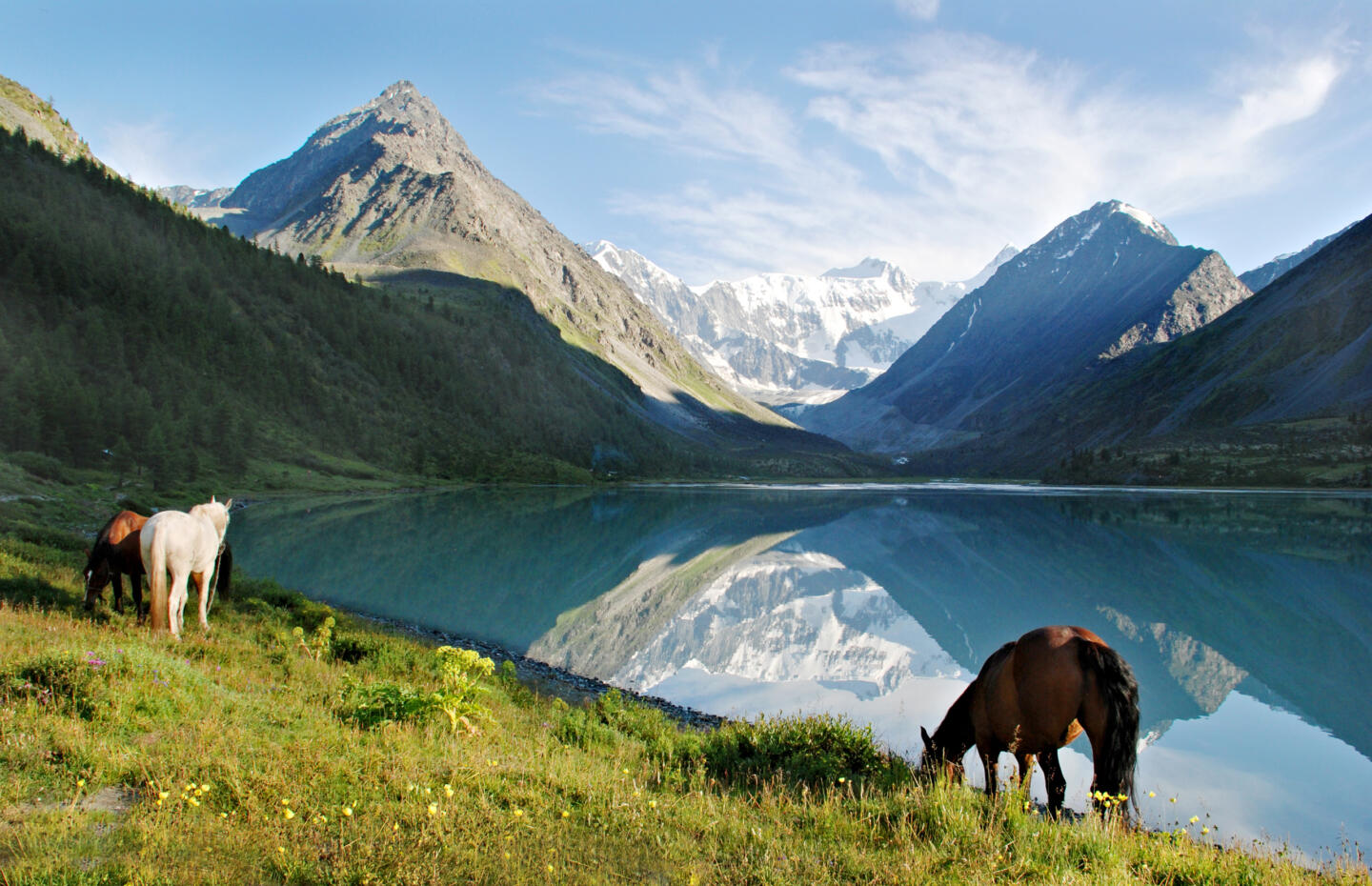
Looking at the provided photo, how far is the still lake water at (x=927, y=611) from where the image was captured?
60.0 feet

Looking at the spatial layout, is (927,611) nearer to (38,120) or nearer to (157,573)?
(157,573)

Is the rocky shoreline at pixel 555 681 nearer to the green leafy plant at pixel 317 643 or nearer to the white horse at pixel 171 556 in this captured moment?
the green leafy plant at pixel 317 643

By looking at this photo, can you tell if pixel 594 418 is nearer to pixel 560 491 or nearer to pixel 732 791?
pixel 560 491

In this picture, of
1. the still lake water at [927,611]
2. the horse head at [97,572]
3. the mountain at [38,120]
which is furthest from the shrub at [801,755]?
the mountain at [38,120]

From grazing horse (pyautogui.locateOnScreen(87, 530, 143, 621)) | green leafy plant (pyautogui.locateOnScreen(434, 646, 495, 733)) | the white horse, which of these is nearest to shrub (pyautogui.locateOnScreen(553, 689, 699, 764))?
green leafy plant (pyautogui.locateOnScreen(434, 646, 495, 733))

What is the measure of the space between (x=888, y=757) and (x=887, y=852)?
6.04 meters

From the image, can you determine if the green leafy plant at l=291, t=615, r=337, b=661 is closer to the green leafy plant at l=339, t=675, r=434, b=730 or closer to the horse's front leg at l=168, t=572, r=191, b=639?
the horse's front leg at l=168, t=572, r=191, b=639

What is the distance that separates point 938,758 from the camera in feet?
36.9

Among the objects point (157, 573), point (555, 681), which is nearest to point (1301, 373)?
point (555, 681)

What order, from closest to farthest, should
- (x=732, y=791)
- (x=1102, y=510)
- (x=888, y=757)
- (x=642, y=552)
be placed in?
(x=732, y=791) → (x=888, y=757) → (x=642, y=552) → (x=1102, y=510)

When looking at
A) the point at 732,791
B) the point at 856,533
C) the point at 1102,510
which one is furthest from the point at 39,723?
the point at 1102,510

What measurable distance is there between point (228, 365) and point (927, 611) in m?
115

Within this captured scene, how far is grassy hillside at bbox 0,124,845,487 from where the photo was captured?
75.3 metres

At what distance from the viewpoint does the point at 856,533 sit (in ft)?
247
